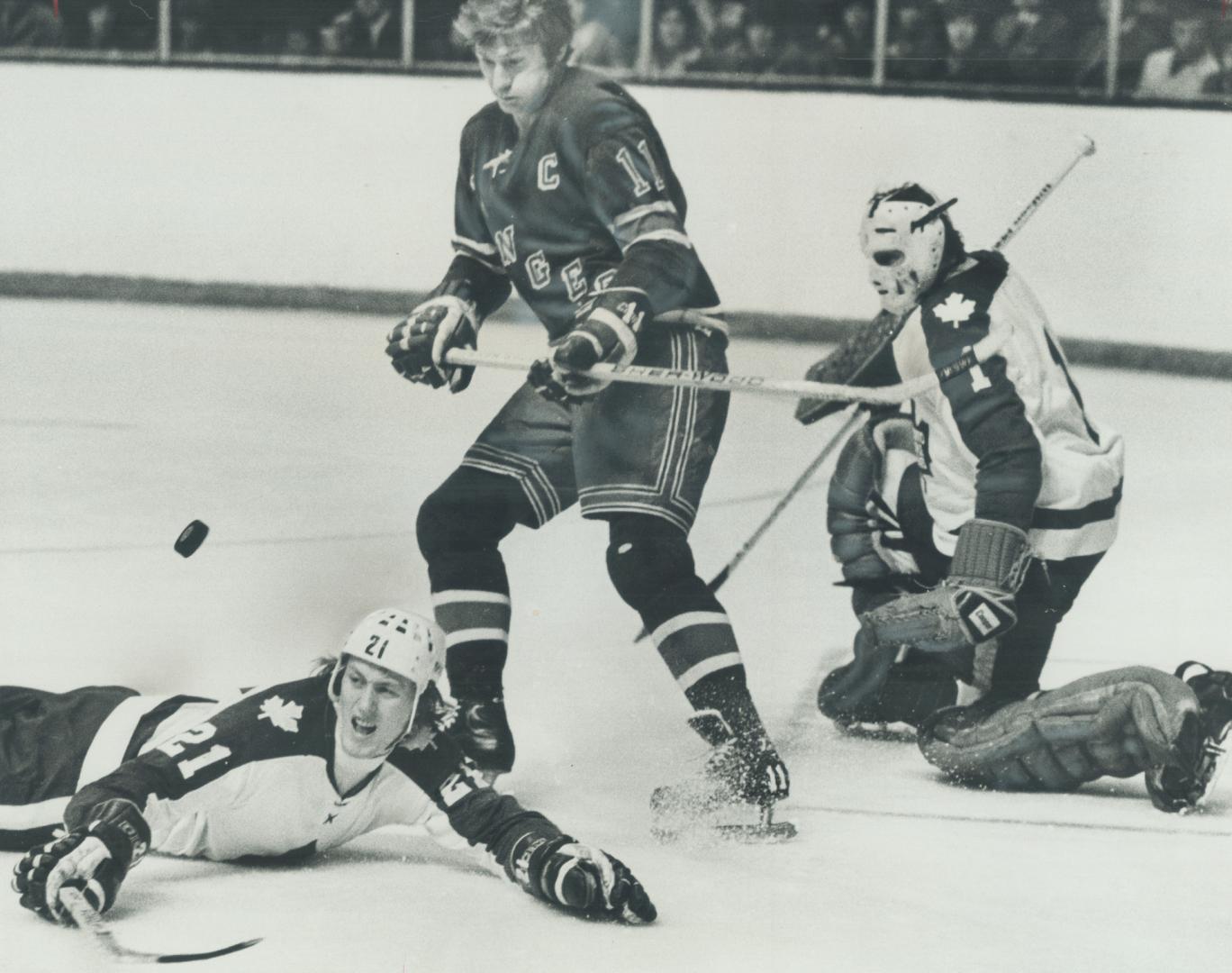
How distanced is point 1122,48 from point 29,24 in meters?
2.20

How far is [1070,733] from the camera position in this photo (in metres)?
3.00

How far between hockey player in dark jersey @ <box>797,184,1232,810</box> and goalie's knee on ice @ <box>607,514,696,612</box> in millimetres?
333

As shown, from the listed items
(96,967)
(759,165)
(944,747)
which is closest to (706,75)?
Answer: (759,165)

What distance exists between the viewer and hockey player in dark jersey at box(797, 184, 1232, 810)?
2.98m

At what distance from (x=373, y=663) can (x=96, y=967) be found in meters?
0.55

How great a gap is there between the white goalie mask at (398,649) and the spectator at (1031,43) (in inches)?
70.7

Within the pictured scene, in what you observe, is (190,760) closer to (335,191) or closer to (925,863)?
(925,863)

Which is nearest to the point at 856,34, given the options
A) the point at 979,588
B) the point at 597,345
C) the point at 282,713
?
the point at 597,345

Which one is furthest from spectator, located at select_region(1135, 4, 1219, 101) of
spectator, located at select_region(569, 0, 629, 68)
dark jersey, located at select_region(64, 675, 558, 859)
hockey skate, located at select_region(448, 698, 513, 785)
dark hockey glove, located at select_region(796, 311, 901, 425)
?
dark jersey, located at select_region(64, 675, 558, 859)

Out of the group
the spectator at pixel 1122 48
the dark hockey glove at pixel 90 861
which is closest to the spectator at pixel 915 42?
the spectator at pixel 1122 48

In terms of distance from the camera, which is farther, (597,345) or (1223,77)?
(1223,77)

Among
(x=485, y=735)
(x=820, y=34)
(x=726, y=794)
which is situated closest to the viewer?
(x=726, y=794)

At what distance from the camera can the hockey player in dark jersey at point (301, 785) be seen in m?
2.56

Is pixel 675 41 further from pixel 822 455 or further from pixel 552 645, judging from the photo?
pixel 552 645
